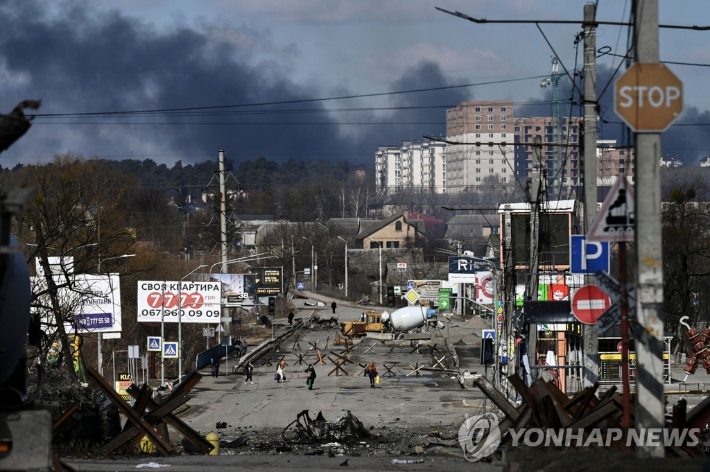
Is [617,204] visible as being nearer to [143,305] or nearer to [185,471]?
[185,471]

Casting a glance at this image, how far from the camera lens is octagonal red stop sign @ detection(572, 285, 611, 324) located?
58.2 feet

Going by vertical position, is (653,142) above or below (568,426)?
above

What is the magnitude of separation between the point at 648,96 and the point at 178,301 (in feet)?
152

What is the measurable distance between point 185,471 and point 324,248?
142171 mm

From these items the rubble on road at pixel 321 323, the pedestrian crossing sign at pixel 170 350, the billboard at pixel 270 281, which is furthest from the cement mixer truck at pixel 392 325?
the pedestrian crossing sign at pixel 170 350

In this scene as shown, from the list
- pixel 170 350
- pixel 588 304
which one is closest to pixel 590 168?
pixel 588 304

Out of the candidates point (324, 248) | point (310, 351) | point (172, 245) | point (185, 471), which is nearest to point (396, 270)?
point (324, 248)

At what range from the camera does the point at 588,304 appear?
17.9 meters

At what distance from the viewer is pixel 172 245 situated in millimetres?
158250

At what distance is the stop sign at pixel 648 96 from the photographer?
36.6 ft

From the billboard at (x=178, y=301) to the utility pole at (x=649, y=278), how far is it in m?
45.5

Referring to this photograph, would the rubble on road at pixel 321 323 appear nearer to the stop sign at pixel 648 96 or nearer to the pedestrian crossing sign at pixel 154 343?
the pedestrian crossing sign at pixel 154 343

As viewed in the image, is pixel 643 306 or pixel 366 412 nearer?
pixel 643 306

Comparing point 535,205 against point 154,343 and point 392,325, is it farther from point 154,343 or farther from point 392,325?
point 392,325
